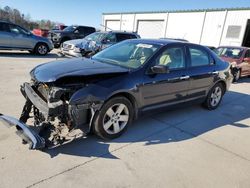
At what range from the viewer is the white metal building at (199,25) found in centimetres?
1947

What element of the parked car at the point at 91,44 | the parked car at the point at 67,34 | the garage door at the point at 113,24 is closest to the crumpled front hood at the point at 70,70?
the parked car at the point at 91,44

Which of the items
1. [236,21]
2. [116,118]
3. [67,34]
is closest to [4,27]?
[67,34]

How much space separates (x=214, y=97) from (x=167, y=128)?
2.00m

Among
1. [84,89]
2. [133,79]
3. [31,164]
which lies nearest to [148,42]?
[133,79]

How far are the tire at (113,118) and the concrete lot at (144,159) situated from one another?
16 cm

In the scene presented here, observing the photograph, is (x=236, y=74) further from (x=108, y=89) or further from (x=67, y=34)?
(x=67, y=34)

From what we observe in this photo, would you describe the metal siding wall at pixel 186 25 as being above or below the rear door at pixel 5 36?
above

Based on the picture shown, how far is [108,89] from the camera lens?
3578 mm

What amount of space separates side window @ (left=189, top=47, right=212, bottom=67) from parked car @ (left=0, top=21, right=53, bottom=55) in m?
10.00

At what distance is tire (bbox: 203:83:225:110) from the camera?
5738 mm

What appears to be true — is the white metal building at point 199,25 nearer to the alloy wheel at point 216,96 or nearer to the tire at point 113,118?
the alloy wheel at point 216,96

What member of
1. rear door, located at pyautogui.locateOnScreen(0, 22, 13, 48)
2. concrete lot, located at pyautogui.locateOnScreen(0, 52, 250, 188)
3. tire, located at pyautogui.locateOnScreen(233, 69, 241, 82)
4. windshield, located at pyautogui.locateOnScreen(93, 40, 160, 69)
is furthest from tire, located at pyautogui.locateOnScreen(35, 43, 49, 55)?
tire, located at pyautogui.locateOnScreen(233, 69, 241, 82)

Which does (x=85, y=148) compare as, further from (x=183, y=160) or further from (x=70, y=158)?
(x=183, y=160)

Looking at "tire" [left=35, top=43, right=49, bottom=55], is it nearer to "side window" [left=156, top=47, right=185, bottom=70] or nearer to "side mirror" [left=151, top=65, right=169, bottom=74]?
"side window" [left=156, top=47, right=185, bottom=70]
